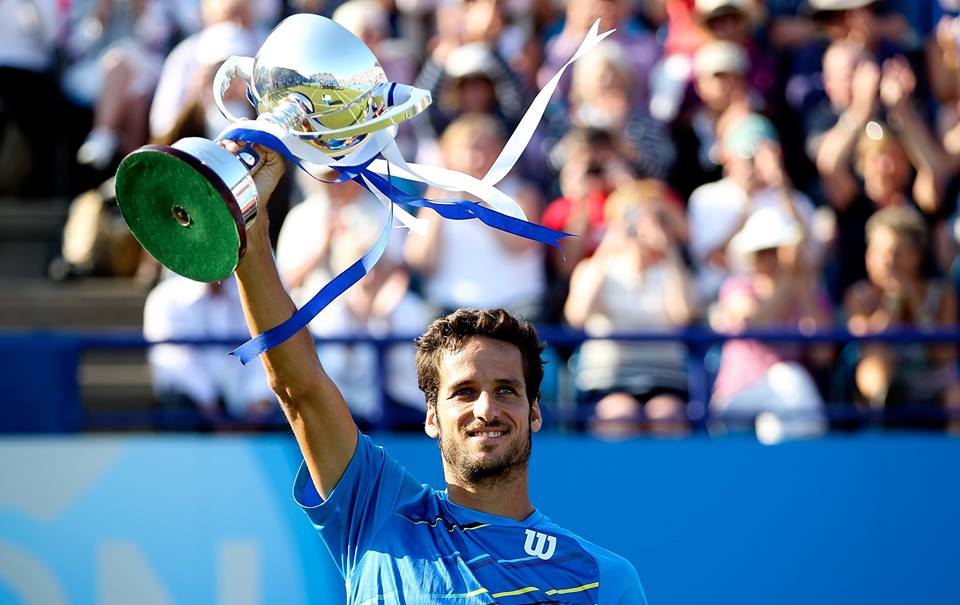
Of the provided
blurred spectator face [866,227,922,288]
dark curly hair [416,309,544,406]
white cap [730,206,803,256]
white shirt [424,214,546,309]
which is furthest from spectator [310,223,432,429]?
dark curly hair [416,309,544,406]

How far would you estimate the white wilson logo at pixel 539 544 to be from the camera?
338cm

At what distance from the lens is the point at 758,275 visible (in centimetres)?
680

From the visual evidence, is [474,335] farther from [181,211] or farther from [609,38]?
[609,38]

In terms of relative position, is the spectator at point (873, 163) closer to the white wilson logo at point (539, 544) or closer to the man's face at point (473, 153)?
the man's face at point (473, 153)

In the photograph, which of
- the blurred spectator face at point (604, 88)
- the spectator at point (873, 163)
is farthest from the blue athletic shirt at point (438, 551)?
the blurred spectator face at point (604, 88)

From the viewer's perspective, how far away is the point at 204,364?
6.68m

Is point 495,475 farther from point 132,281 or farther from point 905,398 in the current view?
point 132,281

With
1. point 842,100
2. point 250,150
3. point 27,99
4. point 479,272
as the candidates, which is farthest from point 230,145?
point 27,99

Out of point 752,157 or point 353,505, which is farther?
point 752,157

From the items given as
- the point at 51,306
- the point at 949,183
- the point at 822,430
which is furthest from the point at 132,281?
the point at 949,183

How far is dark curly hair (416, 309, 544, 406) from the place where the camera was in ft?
11.5

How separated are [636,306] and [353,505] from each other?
3.44m

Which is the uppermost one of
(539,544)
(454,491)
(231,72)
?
(231,72)

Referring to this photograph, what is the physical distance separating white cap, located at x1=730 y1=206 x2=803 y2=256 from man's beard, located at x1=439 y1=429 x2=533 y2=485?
353cm
